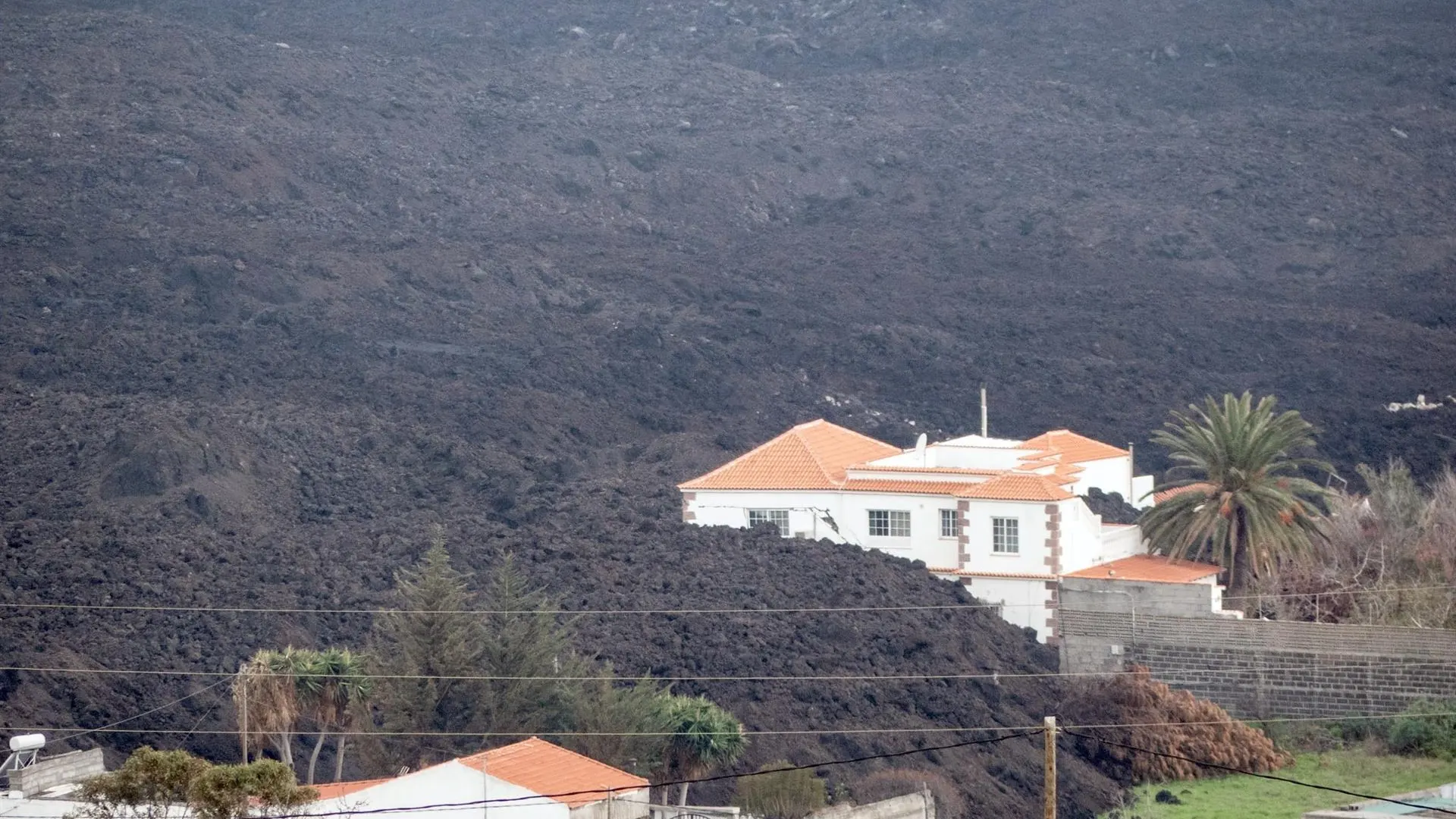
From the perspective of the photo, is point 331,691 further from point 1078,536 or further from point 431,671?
point 1078,536

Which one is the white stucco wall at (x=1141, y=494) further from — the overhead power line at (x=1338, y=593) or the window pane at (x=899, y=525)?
the window pane at (x=899, y=525)

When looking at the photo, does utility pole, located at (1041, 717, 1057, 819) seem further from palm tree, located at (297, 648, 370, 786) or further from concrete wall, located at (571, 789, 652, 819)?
palm tree, located at (297, 648, 370, 786)

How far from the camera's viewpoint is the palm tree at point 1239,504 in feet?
131

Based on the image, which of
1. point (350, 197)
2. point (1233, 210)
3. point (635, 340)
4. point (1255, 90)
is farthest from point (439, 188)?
point (1255, 90)

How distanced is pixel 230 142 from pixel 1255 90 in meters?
49.2

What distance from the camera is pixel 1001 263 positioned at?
8094 centimetres

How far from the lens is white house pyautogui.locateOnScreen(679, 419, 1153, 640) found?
39438 mm

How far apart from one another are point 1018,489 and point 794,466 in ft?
17.8

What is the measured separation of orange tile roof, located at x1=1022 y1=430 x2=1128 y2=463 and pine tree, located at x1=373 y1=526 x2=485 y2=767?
16647 millimetres

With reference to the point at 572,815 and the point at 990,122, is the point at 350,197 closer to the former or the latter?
the point at 990,122

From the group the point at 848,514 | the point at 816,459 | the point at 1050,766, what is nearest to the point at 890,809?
the point at 1050,766

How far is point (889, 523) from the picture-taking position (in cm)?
4156

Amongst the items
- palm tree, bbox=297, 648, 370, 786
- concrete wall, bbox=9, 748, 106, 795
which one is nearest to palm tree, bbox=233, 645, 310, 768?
palm tree, bbox=297, 648, 370, 786

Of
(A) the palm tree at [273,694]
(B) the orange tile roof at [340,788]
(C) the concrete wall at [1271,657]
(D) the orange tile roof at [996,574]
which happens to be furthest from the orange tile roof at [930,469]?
(B) the orange tile roof at [340,788]
